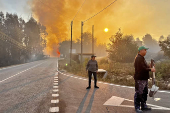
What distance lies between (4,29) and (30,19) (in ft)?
68.1

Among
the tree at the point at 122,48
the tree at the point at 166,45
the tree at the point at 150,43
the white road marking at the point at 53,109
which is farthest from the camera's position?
the tree at the point at 150,43

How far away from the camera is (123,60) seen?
26.6m

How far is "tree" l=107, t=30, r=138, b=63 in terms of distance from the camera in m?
26.2

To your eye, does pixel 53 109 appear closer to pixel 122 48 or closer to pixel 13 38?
pixel 122 48

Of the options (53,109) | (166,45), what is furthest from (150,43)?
(53,109)

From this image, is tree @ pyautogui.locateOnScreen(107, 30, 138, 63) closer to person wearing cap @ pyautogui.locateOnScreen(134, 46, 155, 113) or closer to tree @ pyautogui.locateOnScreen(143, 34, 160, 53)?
person wearing cap @ pyautogui.locateOnScreen(134, 46, 155, 113)

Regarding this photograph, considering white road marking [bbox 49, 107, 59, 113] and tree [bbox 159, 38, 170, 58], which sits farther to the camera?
tree [bbox 159, 38, 170, 58]

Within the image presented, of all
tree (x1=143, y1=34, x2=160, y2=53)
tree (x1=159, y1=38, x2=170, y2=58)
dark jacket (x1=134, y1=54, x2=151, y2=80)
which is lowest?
dark jacket (x1=134, y1=54, x2=151, y2=80)

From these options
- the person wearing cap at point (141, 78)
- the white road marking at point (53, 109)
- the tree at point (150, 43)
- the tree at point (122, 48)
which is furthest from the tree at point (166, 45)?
the tree at point (150, 43)

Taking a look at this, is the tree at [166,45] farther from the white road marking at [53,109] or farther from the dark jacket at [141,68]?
the white road marking at [53,109]

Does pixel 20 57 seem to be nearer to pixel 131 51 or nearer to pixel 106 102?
pixel 131 51

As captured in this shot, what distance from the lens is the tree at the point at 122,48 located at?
85.9 feet

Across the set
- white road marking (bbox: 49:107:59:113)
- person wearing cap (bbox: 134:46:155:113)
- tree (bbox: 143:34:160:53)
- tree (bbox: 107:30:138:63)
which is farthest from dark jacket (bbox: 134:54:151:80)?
tree (bbox: 143:34:160:53)

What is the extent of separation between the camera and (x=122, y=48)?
26156 mm
